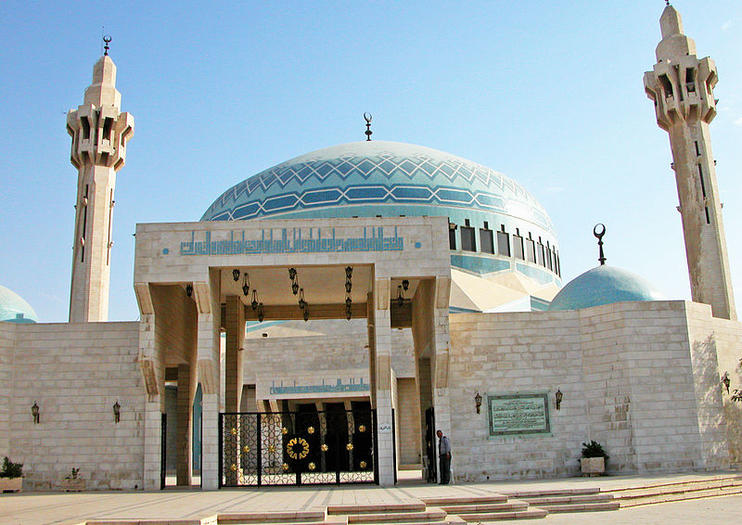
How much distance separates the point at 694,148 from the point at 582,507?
15.2 meters

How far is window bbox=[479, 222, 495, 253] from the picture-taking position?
3102 cm

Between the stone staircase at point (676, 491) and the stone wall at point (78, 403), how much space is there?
32.9 feet

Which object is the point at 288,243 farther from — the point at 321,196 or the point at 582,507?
the point at 321,196

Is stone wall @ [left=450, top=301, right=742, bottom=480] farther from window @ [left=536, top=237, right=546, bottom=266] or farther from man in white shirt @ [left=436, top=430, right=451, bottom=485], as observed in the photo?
window @ [left=536, top=237, right=546, bottom=266]

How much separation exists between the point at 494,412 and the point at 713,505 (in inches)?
229

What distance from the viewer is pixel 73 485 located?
16.4 metres

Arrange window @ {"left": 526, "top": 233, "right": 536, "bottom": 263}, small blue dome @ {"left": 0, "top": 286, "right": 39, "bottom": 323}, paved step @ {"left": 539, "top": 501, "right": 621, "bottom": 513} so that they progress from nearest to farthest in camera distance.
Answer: paved step @ {"left": 539, "top": 501, "right": 621, "bottom": 513}
small blue dome @ {"left": 0, "top": 286, "right": 39, "bottom": 323}
window @ {"left": 526, "top": 233, "right": 536, "bottom": 263}

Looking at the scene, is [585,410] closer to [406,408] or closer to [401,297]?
[401,297]

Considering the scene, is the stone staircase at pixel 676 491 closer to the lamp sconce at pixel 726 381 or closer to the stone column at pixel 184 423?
the lamp sconce at pixel 726 381

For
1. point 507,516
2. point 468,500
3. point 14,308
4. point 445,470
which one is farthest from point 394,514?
point 14,308

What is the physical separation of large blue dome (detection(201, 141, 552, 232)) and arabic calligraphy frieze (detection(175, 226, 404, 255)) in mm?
13999

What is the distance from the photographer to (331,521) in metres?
9.88

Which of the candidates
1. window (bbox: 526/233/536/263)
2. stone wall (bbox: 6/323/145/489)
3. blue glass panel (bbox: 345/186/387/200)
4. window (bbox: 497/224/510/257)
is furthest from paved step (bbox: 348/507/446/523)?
window (bbox: 526/233/536/263)

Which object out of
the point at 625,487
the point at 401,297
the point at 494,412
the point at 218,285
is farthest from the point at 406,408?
the point at 625,487
